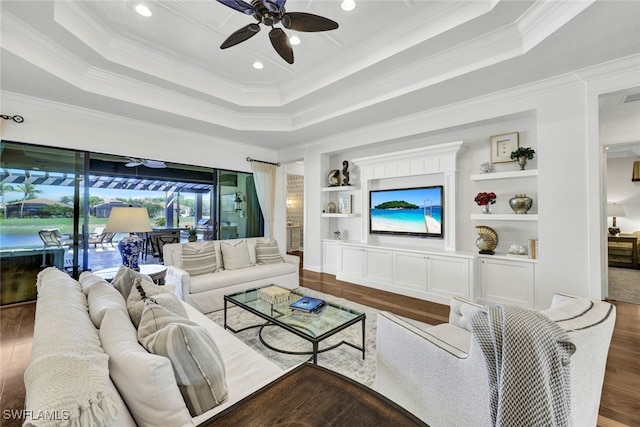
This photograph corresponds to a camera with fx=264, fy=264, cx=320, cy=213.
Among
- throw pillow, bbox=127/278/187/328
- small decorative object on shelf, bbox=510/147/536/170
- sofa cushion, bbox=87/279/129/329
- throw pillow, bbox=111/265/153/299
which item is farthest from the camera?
small decorative object on shelf, bbox=510/147/536/170

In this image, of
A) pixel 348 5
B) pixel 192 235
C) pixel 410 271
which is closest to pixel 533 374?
pixel 348 5

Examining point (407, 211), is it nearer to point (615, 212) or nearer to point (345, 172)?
point (345, 172)

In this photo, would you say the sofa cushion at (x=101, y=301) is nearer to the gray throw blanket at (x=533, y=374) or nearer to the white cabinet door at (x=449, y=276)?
the gray throw blanket at (x=533, y=374)

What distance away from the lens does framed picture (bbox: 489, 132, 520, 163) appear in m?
3.61

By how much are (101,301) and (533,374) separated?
197cm

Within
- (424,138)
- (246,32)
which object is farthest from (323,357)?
(424,138)

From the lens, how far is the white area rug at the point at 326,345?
215 centimetres

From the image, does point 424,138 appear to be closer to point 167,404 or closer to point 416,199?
point 416,199

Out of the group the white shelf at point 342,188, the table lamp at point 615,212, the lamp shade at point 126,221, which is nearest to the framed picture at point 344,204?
the white shelf at point 342,188

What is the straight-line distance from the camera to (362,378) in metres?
2.03

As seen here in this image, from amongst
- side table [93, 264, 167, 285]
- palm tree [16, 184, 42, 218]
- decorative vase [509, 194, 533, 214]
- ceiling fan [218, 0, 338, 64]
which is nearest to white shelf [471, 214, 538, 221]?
decorative vase [509, 194, 533, 214]

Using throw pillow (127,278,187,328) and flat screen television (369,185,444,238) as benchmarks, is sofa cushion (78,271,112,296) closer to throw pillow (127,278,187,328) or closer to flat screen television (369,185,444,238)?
throw pillow (127,278,187,328)

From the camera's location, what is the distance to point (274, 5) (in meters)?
1.98

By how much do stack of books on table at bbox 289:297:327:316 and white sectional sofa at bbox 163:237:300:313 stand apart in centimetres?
135
